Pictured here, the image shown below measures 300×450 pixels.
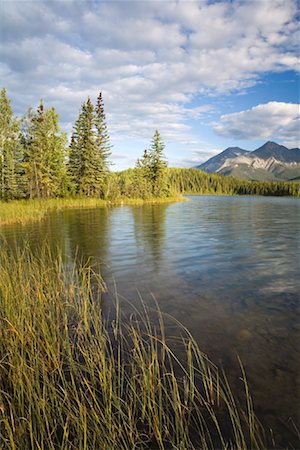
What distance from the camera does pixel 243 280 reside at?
7797 millimetres

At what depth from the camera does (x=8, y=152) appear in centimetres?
3144

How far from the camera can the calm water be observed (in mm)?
3682

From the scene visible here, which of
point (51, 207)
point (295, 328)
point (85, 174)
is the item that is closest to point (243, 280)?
point (295, 328)

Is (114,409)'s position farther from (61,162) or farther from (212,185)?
(212,185)

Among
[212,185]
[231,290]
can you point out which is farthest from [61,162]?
A: [212,185]

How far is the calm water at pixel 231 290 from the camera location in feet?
12.1

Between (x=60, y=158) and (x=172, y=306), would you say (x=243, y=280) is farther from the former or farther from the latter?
(x=60, y=158)

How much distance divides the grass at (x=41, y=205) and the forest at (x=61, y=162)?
1900 mm

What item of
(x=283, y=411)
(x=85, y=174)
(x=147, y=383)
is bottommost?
(x=283, y=411)

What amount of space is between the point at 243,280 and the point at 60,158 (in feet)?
128

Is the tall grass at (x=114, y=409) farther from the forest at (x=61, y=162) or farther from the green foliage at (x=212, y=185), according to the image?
the green foliage at (x=212, y=185)

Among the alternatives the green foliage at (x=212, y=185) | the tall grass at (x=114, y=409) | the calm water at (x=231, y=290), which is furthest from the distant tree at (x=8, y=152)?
the green foliage at (x=212, y=185)

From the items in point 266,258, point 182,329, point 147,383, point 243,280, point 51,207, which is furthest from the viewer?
point 51,207

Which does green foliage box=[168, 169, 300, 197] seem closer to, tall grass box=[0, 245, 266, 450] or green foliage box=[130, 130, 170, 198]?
green foliage box=[130, 130, 170, 198]
